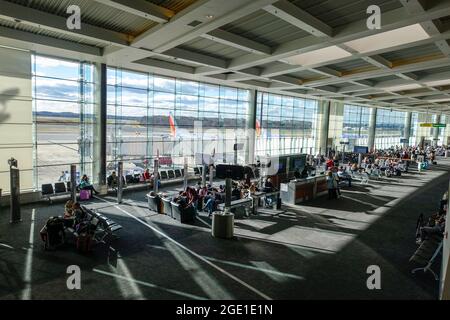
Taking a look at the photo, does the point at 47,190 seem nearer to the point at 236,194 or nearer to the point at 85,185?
the point at 85,185

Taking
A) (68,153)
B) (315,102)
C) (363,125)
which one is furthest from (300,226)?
(363,125)

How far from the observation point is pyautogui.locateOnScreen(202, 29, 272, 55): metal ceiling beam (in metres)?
9.55

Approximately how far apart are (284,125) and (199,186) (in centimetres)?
1641

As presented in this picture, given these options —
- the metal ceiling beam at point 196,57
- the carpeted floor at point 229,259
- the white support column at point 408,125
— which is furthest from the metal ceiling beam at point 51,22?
the white support column at point 408,125

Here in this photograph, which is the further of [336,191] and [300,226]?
[336,191]

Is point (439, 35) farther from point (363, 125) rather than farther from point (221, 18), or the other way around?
point (363, 125)

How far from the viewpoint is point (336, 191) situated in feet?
50.3

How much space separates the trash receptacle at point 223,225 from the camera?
916 centimetres

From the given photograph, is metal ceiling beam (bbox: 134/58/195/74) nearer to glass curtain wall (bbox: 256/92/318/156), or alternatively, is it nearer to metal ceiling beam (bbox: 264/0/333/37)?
metal ceiling beam (bbox: 264/0/333/37)

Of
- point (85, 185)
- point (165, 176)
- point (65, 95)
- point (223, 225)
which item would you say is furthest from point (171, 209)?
point (65, 95)

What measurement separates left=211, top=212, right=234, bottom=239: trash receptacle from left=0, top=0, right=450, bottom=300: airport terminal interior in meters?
0.06

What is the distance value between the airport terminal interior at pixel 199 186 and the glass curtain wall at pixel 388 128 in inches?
888

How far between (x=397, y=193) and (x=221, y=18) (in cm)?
1426
